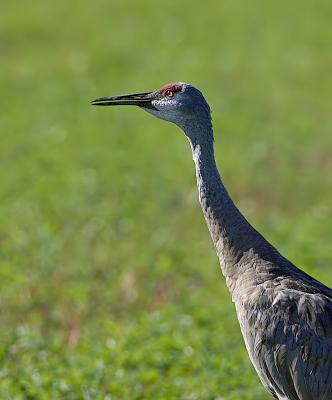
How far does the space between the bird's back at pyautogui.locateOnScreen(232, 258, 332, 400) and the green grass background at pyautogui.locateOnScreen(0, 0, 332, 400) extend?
1789 mm

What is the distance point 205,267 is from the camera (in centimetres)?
1273

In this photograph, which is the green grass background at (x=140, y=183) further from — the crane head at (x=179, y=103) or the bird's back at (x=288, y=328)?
the crane head at (x=179, y=103)

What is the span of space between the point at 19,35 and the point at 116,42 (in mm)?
2445

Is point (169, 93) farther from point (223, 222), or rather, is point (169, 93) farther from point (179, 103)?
point (223, 222)

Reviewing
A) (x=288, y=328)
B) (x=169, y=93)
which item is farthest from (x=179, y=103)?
(x=288, y=328)

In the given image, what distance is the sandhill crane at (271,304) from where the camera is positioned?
691 cm

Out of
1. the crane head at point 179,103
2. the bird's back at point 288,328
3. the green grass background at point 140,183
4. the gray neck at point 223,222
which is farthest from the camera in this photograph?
the green grass background at point 140,183

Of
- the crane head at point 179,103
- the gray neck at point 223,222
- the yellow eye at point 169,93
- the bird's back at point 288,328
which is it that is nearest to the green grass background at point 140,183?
the bird's back at point 288,328

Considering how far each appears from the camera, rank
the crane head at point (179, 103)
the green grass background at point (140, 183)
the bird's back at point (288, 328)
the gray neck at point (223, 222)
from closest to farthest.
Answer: the bird's back at point (288, 328)
the gray neck at point (223, 222)
the crane head at point (179, 103)
the green grass background at point (140, 183)

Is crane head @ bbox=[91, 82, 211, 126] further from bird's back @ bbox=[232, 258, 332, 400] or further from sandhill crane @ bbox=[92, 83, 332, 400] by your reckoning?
bird's back @ bbox=[232, 258, 332, 400]

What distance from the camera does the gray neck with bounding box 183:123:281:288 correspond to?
725 centimetres

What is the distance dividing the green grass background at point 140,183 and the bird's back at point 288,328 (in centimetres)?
179

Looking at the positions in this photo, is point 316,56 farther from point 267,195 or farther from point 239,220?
point 239,220

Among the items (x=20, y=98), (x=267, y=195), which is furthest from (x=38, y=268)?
(x=20, y=98)
